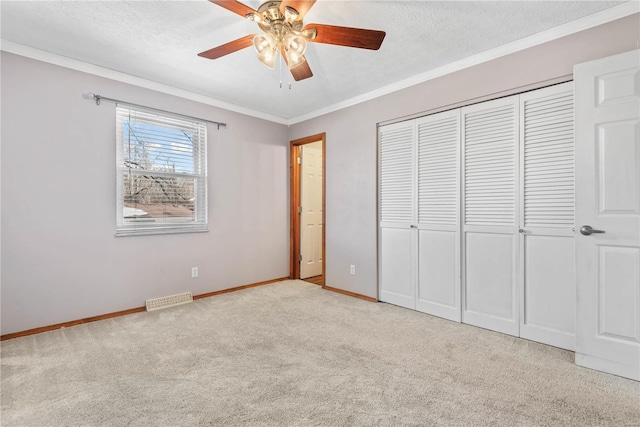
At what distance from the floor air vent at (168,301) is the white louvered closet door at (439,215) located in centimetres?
266

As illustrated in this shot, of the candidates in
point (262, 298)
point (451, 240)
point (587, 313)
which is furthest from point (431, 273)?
point (262, 298)

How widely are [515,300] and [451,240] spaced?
733mm

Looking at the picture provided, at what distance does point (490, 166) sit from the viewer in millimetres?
2732

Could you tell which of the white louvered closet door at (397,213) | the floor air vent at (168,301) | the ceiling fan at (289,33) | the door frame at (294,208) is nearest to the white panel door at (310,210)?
the door frame at (294,208)

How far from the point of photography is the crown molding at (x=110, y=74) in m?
2.55

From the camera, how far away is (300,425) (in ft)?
4.97

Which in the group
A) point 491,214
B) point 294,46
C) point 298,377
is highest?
point 294,46

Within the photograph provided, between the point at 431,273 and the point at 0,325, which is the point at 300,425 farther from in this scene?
the point at 0,325

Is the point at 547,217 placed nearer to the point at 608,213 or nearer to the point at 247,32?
the point at 608,213

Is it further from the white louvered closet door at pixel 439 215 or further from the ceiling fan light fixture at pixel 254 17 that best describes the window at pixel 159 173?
the white louvered closet door at pixel 439 215

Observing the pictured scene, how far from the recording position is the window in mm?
3137

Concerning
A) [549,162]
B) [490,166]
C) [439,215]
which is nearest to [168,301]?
[439,215]

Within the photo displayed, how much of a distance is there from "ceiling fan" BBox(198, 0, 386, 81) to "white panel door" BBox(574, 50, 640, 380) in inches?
60.6

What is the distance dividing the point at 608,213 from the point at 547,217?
1.49ft
